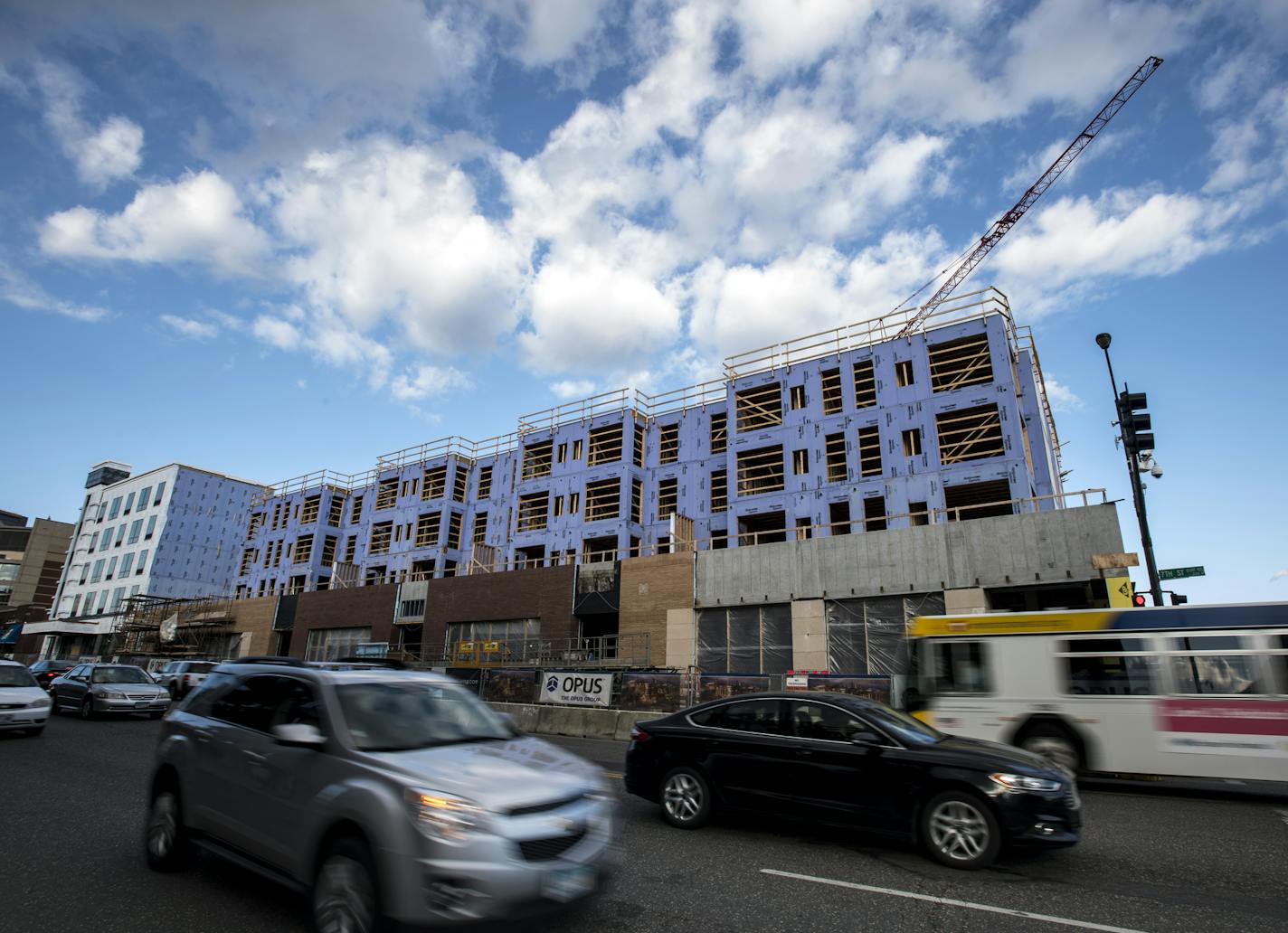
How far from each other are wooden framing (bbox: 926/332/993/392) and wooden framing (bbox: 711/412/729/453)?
11137 mm

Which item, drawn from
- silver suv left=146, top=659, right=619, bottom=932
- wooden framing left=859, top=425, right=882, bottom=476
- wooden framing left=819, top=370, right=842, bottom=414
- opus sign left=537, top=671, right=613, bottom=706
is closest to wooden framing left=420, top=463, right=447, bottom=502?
wooden framing left=819, top=370, right=842, bottom=414

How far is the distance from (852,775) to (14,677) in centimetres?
1804

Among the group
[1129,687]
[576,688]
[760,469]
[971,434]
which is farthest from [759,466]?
[1129,687]

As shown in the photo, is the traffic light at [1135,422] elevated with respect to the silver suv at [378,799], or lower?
elevated

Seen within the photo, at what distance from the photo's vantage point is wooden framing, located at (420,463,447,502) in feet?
166

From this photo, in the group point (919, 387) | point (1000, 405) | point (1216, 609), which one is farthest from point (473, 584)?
A: point (1216, 609)

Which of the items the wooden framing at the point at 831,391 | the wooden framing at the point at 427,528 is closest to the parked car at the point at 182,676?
the wooden framing at the point at 427,528

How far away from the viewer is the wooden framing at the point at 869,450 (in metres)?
33.6

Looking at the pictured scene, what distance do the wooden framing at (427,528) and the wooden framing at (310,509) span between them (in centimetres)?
1306

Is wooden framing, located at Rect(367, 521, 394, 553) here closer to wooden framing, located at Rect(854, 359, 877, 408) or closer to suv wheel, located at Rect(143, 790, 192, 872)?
wooden framing, located at Rect(854, 359, 877, 408)

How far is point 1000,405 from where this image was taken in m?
30.2

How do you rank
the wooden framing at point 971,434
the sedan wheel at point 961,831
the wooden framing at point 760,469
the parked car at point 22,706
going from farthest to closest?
the wooden framing at point 760,469
the wooden framing at point 971,434
the parked car at point 22,706
the sedan wheel at point 961,831

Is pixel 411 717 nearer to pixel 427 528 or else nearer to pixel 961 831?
pixel 961 831

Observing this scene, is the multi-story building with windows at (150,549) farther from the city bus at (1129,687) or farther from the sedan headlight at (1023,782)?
the sedan headlight at (1023,782)
